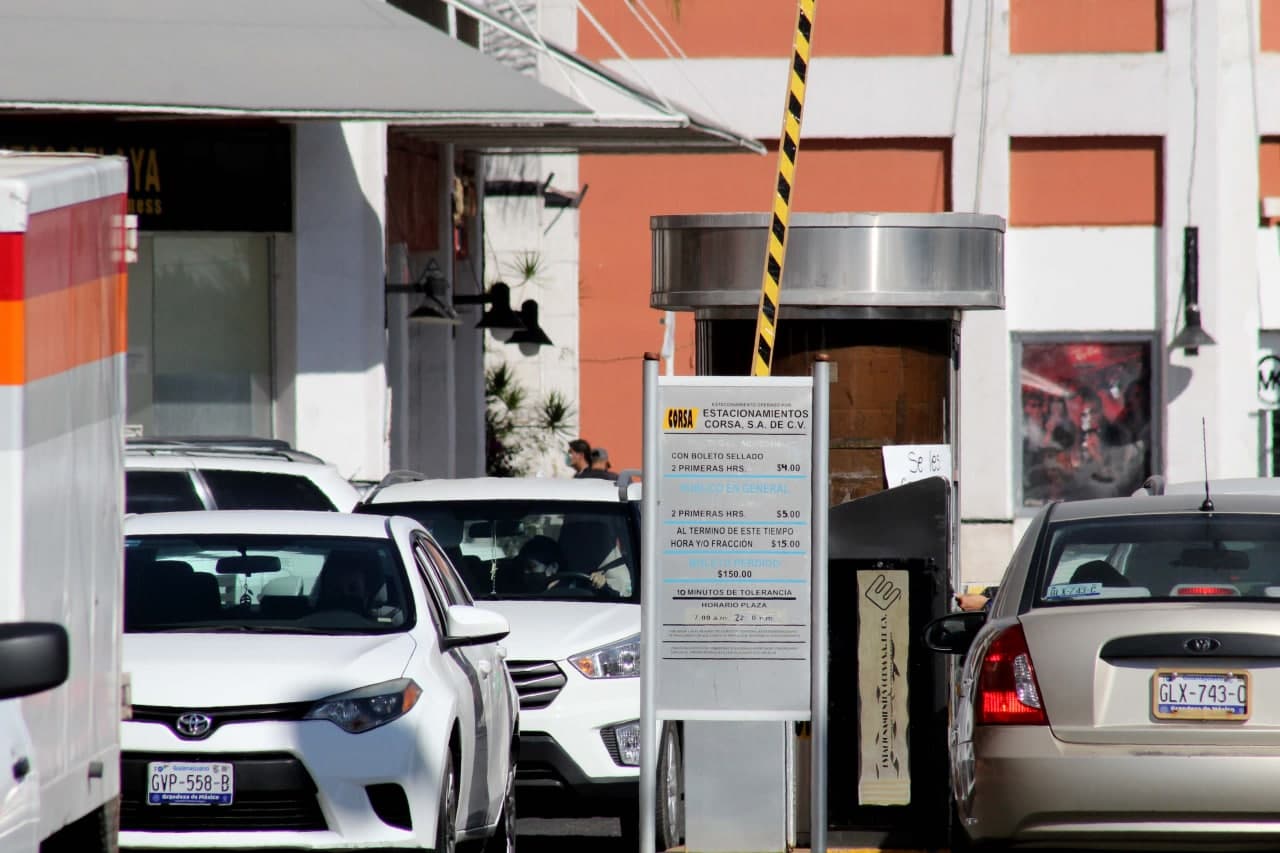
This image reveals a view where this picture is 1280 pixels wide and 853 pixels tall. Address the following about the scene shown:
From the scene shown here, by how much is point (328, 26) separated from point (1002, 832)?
11.3 meters

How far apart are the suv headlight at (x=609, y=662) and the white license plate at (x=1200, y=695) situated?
3541 mm

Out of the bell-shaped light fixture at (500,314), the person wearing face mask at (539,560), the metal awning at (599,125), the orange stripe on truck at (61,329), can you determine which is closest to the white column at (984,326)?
the metal awning at (599,125)

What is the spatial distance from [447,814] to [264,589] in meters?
1.67

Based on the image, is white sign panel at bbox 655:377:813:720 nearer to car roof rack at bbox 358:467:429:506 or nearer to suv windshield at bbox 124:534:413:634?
suv windshield at bbox 124:534:413:634

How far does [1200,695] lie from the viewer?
7664 mm

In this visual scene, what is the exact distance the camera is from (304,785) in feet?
26.9

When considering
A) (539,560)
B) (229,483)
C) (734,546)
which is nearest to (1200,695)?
(734,546)

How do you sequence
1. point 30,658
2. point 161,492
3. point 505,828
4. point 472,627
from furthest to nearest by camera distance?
point 161,492 → point 505,828 → point 472,627 → point 30,658

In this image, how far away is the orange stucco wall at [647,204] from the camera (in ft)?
92.9

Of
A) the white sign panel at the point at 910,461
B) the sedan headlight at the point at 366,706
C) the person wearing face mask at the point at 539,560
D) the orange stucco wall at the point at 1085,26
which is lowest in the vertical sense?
the sedan headlight at the point at 366,706

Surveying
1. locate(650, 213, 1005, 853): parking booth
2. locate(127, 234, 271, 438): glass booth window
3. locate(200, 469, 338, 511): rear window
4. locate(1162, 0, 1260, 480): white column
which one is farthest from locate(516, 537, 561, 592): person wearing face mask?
locate(1162, 0, 1260, 480): white column

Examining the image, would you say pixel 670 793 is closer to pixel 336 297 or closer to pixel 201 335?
pixel 336 297

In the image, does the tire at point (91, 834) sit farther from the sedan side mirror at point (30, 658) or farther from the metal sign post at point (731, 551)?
the metal sign post at point (731, 551)

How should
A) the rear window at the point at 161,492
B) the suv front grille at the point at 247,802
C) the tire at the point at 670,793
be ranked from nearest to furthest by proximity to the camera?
the suv front grille at the point at 247,802
the tire at the point at 670,793
the rear window at the point at 161,492
